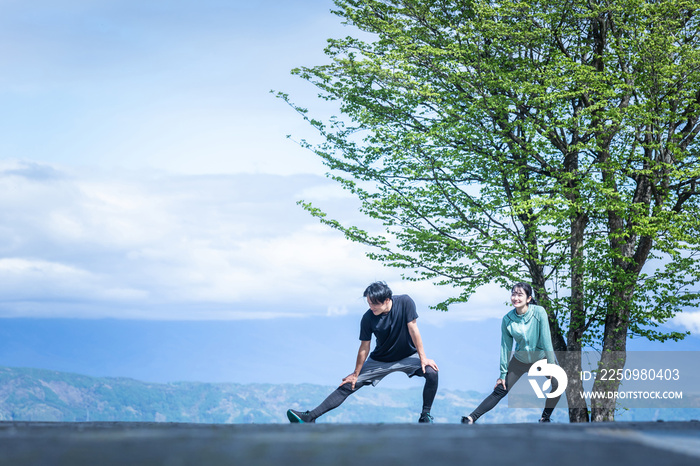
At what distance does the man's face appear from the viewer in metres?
8.09

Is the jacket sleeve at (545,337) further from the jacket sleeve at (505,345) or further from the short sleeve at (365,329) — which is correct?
Result: the short sleeve at (365,329)

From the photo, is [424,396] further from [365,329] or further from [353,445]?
[353,445]

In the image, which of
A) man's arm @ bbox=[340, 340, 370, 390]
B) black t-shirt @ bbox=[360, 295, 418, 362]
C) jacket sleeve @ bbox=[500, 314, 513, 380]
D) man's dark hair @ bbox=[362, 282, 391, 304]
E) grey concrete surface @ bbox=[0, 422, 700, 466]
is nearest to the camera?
grey concrete surface @ bbox=[0, 422, 700, 466]

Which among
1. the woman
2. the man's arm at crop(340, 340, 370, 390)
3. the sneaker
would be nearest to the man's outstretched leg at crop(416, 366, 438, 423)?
the woman

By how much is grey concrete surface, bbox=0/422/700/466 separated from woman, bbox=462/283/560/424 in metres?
3.52

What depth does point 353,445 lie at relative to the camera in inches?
155

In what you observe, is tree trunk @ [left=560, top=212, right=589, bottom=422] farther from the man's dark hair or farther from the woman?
the man's dark hair

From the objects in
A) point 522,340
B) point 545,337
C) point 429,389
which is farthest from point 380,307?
point 545,337

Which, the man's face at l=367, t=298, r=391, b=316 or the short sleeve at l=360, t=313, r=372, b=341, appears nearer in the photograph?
the man's face at l=367, t=298, r=391, b=316

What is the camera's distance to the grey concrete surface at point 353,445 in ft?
11.4

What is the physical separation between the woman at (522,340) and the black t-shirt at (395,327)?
1252 mm

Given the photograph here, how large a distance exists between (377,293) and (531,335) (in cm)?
216

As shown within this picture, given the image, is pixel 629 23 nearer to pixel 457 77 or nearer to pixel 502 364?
pixel 457 77

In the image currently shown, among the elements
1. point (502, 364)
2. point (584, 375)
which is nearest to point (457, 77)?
point (584, 375)
